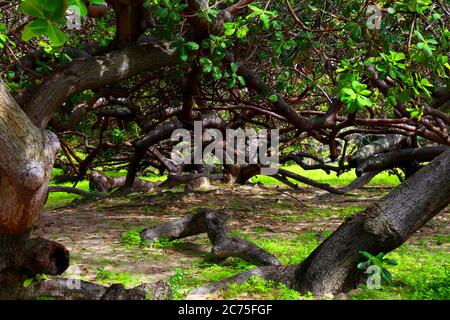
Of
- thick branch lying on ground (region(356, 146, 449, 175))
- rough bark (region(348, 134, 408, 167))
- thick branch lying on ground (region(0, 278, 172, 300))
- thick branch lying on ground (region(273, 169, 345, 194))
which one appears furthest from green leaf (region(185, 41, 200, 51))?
thick branch lying on ground (region(356, 146, 449, 175))

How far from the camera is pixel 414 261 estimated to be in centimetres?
605

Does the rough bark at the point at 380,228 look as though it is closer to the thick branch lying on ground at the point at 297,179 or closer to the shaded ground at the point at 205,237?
the shaded ground at the point at 205,237

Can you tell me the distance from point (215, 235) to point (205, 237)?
122 centimetres

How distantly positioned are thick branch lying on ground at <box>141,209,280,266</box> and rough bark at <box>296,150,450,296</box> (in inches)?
47.0

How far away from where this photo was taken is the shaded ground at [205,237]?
5137mm

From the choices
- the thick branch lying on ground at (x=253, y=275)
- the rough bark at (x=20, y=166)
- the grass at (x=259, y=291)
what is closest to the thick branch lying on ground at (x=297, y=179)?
the thick branch lying on ground at (x=253, y=275)

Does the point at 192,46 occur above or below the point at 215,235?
above

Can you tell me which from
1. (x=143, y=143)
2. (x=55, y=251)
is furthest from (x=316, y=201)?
(x=55, y=251)

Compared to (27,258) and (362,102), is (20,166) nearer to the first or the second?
(27,258)

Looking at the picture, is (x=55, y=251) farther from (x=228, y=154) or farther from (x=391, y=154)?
Result: (x=391, y=154)

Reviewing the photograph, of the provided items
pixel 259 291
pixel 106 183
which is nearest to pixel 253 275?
pixel 259 291

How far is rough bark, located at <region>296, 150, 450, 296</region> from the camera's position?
421cm

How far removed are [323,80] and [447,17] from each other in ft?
20.3

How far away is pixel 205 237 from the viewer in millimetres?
7609
